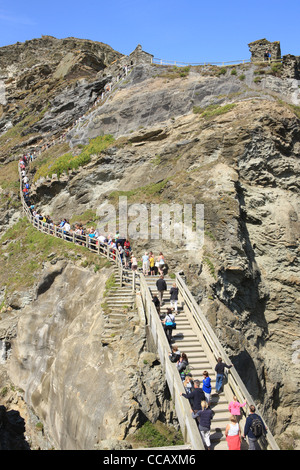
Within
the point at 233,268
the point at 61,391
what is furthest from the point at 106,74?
the point at 61,391

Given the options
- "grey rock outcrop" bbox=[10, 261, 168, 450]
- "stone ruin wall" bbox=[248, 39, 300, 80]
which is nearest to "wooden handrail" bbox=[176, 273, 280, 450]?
"grey rock outcrop" bbox=[10, 261, 168, 450]

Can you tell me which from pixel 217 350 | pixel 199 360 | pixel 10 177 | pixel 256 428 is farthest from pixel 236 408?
pixel 10 177

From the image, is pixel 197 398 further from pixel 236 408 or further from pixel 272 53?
pixel 272 53

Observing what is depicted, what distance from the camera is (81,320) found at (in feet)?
58.7

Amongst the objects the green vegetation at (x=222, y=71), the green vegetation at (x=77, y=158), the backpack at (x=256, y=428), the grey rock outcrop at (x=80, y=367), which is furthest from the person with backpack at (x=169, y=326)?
the green vegetation at (x=222, y=71)

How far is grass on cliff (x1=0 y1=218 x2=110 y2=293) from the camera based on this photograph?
21598mm

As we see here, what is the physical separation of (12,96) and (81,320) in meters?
50.2

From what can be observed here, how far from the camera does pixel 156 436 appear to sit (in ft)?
40.2

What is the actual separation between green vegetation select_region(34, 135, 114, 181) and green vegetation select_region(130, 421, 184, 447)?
22.0m

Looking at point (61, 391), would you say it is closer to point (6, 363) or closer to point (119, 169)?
point (6, 363)

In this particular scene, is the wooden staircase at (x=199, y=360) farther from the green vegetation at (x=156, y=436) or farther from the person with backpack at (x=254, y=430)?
the green vegetation at (x=156, y=436)

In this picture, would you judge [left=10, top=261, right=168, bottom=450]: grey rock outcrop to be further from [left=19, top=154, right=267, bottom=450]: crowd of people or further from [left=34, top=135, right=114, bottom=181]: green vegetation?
[left=34, top=135, right=114, bottom=181]: green vegetation

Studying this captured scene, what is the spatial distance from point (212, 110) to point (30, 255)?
1701 centimetres

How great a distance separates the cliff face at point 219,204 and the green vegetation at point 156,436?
893mm
